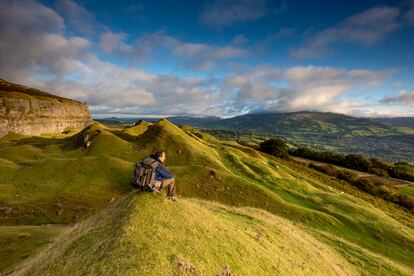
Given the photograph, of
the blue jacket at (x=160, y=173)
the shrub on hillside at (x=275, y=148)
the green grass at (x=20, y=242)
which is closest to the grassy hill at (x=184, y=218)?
the green grass at (x=20, y=242)

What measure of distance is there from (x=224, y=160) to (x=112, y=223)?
63.2 m

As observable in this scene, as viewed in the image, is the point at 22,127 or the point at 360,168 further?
the point at 360,168

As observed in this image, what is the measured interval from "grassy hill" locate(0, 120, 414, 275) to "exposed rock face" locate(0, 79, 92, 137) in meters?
17.8

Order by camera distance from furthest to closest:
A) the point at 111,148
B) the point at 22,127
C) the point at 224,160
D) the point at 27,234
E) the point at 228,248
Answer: the point at 22,127, the point at 224,160, the point at 111,148, the point at 27,234, the point at 228,248

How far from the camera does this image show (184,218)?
17562 millimetres

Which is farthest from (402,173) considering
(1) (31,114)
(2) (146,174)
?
(1) (31,114)

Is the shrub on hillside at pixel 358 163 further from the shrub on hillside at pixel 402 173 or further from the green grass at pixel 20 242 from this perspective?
the green grass at pixel 20 242

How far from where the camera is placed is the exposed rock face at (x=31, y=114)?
341 ft

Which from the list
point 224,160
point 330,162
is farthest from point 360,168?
point 224,160

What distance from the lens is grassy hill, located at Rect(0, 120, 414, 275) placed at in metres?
14.0

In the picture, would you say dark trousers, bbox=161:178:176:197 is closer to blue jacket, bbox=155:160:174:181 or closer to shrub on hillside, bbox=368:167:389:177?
blue jacket, bbox=155:160:174:181

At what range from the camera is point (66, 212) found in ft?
126

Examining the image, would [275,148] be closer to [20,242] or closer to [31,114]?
[31,114]

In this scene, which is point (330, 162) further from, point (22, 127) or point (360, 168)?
point (22, 127)
